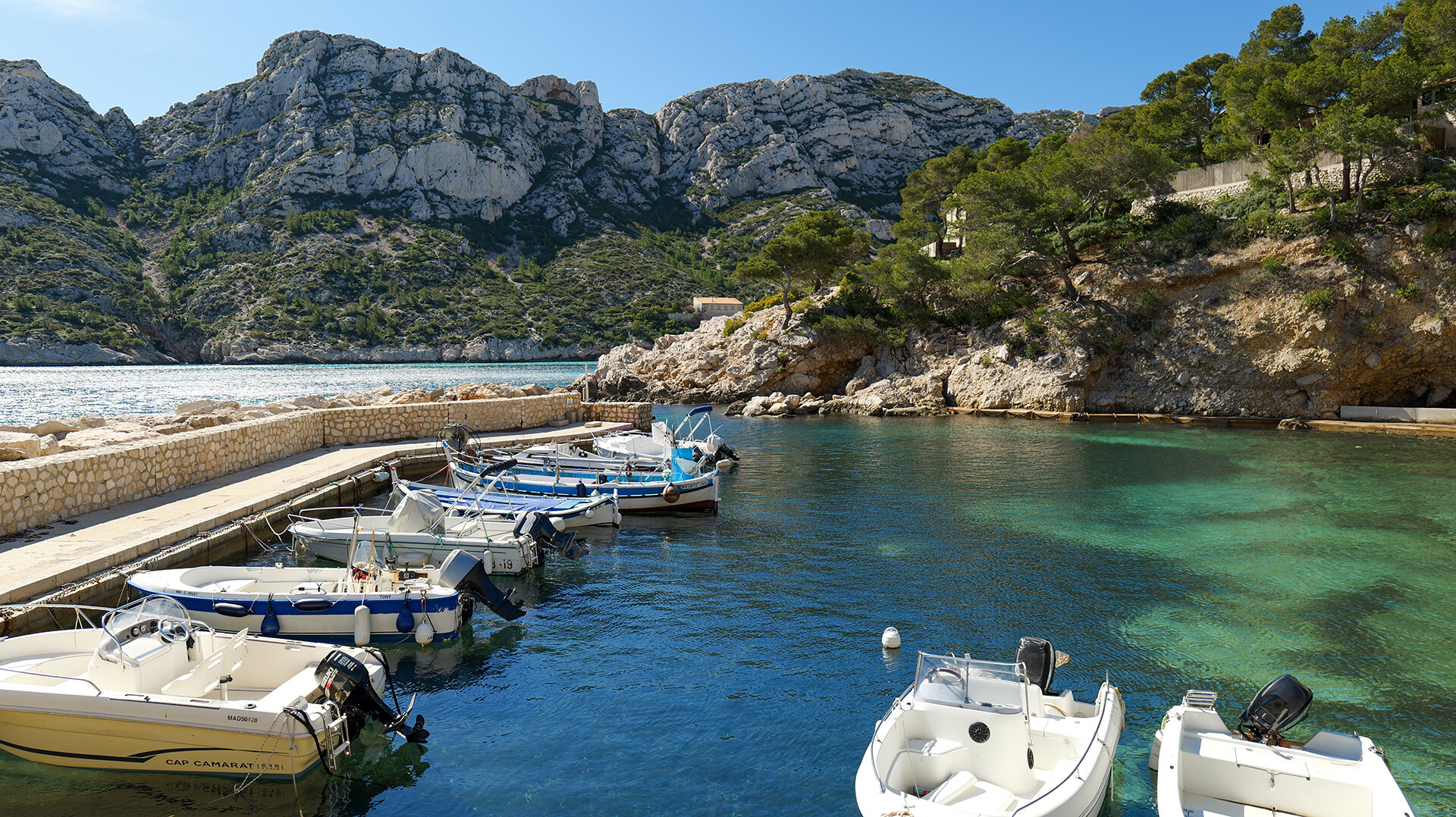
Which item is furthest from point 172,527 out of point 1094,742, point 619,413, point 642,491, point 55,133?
point 55,133

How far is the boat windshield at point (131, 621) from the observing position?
785cm

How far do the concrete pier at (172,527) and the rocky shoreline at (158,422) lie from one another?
3196 mm

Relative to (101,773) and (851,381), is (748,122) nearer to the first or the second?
(851,381)

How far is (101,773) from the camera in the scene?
305 inches

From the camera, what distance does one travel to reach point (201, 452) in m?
17.9

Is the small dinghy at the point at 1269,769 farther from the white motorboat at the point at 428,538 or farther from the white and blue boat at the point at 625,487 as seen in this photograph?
the white and blue boat at the point at 625,487

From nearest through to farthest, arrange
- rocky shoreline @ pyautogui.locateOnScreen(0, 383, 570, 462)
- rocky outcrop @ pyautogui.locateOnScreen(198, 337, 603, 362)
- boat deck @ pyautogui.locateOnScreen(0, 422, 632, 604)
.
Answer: boat deck @ pyautogui.locateOnScreen(0, 422, 632, 604)
rocky shoreline @ pyautogui.locateOnScreen(0, 383, 570, 462)
rocky outcrop @ pyautogui.locateOnScreen(198, 337, 603, 362)

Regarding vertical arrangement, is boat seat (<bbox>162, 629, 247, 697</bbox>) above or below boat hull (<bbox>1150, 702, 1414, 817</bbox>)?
above

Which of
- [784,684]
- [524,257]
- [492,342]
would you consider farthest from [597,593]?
[524,257]

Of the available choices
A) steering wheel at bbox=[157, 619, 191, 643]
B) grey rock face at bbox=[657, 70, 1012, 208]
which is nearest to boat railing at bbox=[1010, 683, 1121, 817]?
steering wheel at bbox=[157, 619, 191, 643]

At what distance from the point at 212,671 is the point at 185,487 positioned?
11.5 meters

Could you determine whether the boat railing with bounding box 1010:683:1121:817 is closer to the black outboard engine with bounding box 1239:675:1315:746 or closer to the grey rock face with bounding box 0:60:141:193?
the black outboard engine with bounding box 1239:675:1315:746

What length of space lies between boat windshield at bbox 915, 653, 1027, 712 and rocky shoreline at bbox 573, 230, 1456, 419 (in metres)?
33.7

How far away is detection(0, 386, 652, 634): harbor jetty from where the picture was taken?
38.4 feet
